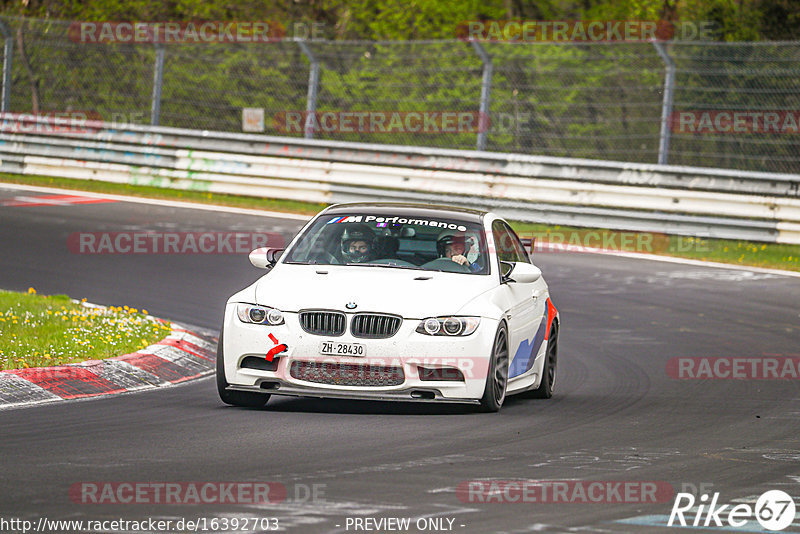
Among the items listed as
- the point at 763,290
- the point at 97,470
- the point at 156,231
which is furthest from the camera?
the point at 156,231

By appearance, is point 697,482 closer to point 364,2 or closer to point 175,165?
point 175,165

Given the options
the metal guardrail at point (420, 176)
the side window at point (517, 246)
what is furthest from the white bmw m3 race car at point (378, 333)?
the metal guardrail at point (420, 176)

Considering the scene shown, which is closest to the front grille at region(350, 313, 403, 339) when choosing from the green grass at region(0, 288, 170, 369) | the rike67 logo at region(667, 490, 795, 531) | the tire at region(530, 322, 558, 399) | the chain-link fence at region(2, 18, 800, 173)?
the tire at region(530, 322, 558, 399)

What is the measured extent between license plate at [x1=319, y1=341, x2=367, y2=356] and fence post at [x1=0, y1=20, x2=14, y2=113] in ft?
61.8

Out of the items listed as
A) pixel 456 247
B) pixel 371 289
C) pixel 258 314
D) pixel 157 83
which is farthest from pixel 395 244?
pixel 157 83

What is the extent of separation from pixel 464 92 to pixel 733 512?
1773cm

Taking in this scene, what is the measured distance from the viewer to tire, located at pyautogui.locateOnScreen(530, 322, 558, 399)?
35.7ft

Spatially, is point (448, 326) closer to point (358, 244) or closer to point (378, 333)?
point (378, 333)

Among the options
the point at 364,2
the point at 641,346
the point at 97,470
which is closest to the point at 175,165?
the point at 364,2

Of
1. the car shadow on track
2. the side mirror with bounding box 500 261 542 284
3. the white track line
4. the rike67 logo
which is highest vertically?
the side mirror with bounding box 500 261 542 284

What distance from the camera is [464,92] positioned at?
2388 centimetres

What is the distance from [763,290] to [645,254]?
3.19 metres

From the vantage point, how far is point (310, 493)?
21.9ft

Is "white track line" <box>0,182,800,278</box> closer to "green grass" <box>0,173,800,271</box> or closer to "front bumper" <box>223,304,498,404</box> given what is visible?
"green grass" <box>0,173,800,271</box>
